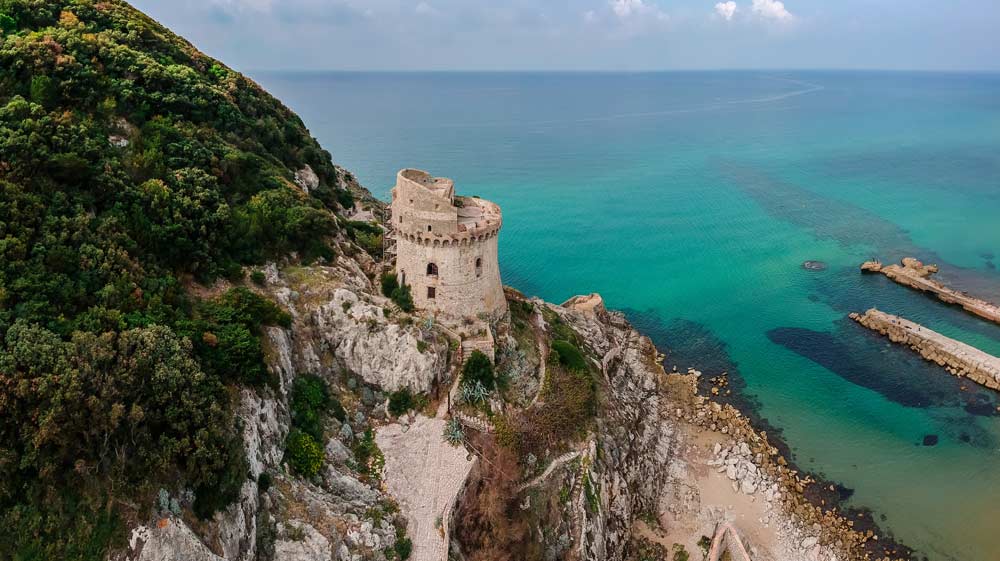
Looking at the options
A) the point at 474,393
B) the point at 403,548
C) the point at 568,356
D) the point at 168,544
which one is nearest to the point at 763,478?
the point at 568,356

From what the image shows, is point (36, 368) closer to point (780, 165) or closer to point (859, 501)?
point (859, 501)

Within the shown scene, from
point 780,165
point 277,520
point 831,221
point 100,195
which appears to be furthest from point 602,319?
point 780,165

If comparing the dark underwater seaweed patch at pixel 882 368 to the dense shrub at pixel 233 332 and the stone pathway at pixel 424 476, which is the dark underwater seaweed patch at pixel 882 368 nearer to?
the stone pathway at pixel 424 476

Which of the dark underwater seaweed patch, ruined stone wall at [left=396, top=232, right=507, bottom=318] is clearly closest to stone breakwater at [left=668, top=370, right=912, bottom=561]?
the dark underwater seaweed patch

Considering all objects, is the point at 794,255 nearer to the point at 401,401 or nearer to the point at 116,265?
the point at 401,401

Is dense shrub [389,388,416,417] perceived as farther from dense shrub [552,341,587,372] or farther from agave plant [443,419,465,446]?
dense shrub [552,341,587,372]

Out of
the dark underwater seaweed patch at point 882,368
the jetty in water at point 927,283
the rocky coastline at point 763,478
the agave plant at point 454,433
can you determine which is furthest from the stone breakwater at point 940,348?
the agave plant at point 454,433

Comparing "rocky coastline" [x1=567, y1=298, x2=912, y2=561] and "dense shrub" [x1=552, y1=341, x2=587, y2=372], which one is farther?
"dense shrub" [x1=552, y1=341, x2=587, y2=372]
